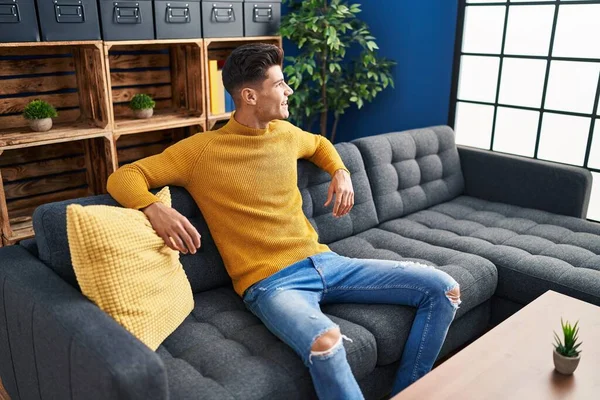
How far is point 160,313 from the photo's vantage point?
1562 millimetres

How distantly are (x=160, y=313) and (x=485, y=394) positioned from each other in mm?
879

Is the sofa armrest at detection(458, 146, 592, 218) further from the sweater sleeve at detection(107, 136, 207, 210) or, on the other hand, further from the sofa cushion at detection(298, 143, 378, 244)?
the sweater sleeve at detection(107, 136, 207, 210)

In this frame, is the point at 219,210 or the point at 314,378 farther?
the point at 219,210

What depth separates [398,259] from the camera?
217cm

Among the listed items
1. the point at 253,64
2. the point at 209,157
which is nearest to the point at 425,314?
the point at 209,157

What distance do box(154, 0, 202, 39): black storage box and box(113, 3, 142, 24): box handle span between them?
0.10 metres

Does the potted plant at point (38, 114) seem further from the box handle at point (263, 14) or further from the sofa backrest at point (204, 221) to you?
→ the box handle at point (263, 14)

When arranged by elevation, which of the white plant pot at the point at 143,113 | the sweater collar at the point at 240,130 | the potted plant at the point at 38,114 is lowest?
the white plant pot at the point at 143,113

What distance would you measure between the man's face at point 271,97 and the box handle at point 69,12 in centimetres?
121

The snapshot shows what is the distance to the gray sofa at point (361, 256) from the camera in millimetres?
1353

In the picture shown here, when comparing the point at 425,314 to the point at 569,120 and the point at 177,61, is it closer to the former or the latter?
the point at 569,120

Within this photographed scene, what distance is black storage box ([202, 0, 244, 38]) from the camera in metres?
3.03

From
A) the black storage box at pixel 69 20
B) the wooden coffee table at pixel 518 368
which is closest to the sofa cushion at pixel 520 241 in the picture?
the wooden coffee table at pixel 518 368

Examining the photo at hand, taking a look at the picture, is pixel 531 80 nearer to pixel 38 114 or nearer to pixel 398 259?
pixel 398 259
